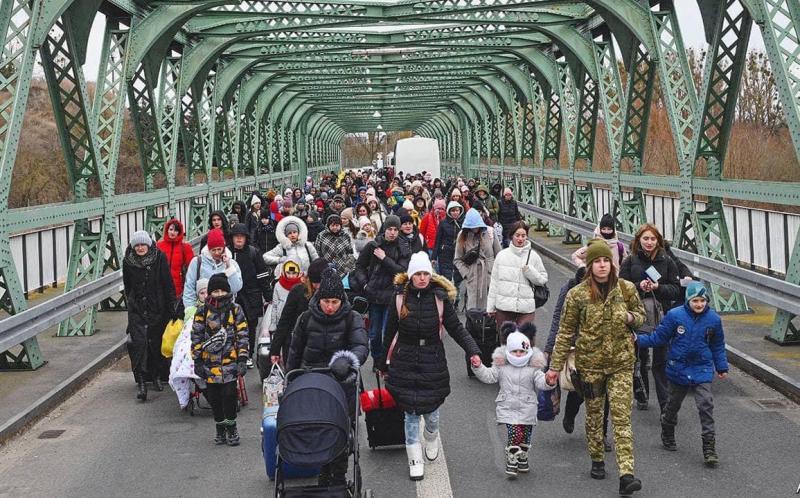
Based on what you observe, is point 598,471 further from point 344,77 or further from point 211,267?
point 344,77

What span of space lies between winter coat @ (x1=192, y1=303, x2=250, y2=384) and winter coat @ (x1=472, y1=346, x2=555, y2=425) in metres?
1.98

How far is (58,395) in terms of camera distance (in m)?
10.0

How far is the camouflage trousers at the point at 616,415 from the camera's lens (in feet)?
21.9

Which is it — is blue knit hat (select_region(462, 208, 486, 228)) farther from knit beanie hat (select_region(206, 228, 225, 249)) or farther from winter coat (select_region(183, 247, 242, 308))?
knit beanie hat (select_region(206, 228, 225, 249))

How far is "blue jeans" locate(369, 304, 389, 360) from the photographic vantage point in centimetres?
1076

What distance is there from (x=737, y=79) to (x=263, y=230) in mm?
6927

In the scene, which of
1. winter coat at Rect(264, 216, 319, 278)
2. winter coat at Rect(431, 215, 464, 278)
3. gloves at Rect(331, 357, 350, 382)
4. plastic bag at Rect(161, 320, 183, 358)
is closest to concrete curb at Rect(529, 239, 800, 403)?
winter coat at Rect(431, 215, 464, 278)

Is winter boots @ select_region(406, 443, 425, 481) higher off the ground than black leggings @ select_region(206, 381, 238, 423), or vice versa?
black leggings @ select_region(206, 381, 238, 423)

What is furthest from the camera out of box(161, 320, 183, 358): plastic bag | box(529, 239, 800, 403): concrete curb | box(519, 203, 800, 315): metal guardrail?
box(519, 203, 800, 315): metal guardrail

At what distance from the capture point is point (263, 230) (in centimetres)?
1600

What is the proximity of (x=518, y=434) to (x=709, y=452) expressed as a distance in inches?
50.7

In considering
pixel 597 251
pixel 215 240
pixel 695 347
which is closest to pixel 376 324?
pixel 215 240

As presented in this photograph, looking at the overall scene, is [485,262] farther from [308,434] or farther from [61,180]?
[61,180]

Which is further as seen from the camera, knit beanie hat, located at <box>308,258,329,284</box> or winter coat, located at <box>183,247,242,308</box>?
winter coat, located at <box>183,247,242,308</box>
